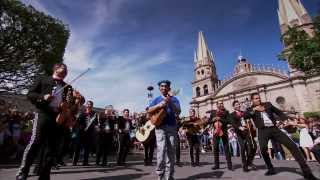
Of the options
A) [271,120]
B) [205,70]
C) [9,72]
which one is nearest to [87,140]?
[271,120]

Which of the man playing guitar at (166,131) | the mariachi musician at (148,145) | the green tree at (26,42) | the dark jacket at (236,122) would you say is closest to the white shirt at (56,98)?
the man playing guitar at (166,131)

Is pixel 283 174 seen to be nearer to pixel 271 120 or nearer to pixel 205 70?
pixel 271 120

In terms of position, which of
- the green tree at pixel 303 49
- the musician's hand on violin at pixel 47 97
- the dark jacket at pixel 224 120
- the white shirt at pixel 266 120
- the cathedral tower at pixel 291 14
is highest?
the cathedral tower at pixel 291 14

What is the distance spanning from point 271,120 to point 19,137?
1051 centimetres

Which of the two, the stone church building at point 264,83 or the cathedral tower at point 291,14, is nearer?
the stone church building at point 264,83

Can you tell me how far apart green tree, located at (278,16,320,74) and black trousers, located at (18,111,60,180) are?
21900 millimetres

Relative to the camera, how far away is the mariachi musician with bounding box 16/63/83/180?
4840 millimetres

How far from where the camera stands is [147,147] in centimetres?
979

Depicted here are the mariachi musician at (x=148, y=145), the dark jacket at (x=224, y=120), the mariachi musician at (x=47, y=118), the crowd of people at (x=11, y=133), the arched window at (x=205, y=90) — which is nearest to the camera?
the mariachi musician at (x=47, y=118)

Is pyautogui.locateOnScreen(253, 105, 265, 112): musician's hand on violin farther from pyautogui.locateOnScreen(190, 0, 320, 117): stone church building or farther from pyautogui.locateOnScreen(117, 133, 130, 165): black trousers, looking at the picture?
pyautogui.locateOnScreen(190, 0, 320, 117): stone church building

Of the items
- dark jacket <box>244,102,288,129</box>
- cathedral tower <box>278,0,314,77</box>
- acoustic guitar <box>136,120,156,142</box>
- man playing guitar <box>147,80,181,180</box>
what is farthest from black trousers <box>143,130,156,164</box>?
cathedral tower <box>278,0,314,77</box>

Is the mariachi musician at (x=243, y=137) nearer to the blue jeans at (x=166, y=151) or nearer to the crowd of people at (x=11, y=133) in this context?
the blue jeans at (x=166, y=151)

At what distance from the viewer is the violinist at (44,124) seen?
4.82 m

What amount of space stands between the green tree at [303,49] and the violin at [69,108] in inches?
834
